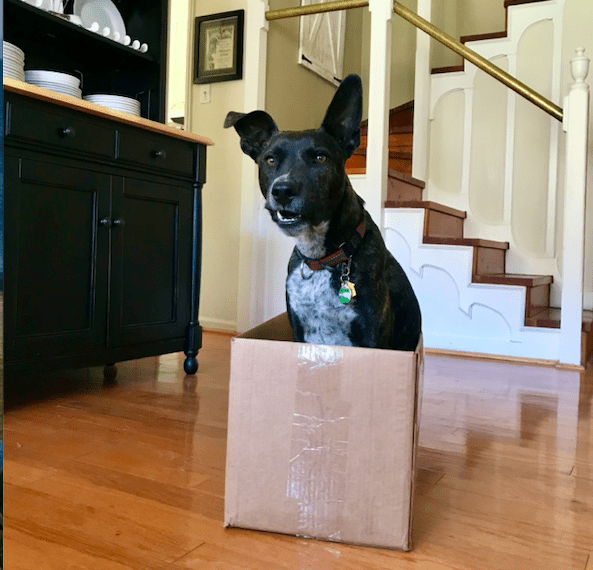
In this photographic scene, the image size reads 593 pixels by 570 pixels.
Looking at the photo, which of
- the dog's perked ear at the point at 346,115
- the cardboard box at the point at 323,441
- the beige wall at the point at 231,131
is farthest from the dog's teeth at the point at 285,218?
the beige wall at the point at 231,131

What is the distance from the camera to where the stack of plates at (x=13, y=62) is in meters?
1.84

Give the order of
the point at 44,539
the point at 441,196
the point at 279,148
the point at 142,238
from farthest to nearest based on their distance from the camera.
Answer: the point at 441,196 → the point at 142,238 → the point at 279,148 → the point at 44,539

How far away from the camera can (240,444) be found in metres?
1.04

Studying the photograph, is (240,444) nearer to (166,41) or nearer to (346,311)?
(346,311)

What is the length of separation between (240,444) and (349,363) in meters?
0.23

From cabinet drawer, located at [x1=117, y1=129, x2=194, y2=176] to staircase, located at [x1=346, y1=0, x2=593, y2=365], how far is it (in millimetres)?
1163

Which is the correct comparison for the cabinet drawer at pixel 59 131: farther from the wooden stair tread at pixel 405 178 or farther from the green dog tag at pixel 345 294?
the wooden stair tread at pixel 405 178

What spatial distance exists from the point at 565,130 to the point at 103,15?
7.10 ft

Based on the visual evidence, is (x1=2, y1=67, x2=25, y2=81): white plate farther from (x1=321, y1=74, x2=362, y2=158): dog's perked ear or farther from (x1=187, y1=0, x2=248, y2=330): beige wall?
(x1=187, y1=0, x2=248, y2=330): beige wall

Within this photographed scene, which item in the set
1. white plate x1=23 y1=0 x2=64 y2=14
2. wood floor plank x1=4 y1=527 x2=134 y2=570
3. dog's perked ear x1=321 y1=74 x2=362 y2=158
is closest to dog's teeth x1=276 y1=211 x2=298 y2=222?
dog's perked ear x1=321 y1=74 x2=362 y2=158

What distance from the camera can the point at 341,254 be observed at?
132 centimetres

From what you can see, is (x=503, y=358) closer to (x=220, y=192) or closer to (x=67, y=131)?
(x=220, y=192)

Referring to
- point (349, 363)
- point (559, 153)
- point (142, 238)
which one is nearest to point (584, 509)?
point (349, 363)

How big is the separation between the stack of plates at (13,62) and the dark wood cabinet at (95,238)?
193 millimetres
